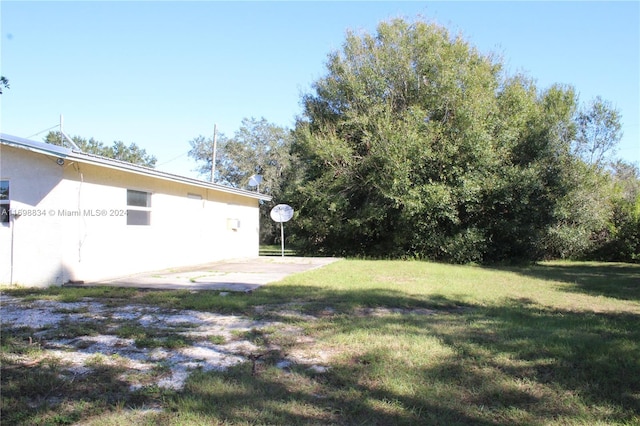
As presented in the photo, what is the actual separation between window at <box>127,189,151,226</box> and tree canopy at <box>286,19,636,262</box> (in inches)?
302

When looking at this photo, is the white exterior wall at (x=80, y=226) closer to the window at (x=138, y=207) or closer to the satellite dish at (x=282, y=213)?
the window at (x=138, y=207)

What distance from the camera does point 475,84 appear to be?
16234 mm

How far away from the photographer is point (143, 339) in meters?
4.61

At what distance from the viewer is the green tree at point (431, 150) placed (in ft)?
51.1

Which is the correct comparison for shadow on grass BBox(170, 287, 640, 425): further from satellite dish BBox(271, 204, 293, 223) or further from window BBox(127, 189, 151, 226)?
satellite dish BBox(271, 204, 293, 223)

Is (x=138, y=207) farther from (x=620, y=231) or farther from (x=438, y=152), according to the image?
(x=620, y=231)

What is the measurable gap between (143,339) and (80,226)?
505 centimetres

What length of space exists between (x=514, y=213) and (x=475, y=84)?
5167mm

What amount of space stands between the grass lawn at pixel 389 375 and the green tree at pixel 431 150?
369 inches

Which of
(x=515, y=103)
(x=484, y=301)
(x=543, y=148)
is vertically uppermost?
(x=515, y=103)

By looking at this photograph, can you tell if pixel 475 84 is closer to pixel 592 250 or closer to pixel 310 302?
pixel 592 250

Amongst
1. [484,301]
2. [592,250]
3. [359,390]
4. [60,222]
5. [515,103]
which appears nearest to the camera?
[359,390]

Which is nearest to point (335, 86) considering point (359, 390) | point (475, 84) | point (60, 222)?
point (475, 84)

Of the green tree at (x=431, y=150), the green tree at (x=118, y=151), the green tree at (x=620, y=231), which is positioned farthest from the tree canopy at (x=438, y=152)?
the green tree at (x=118, y=151)
